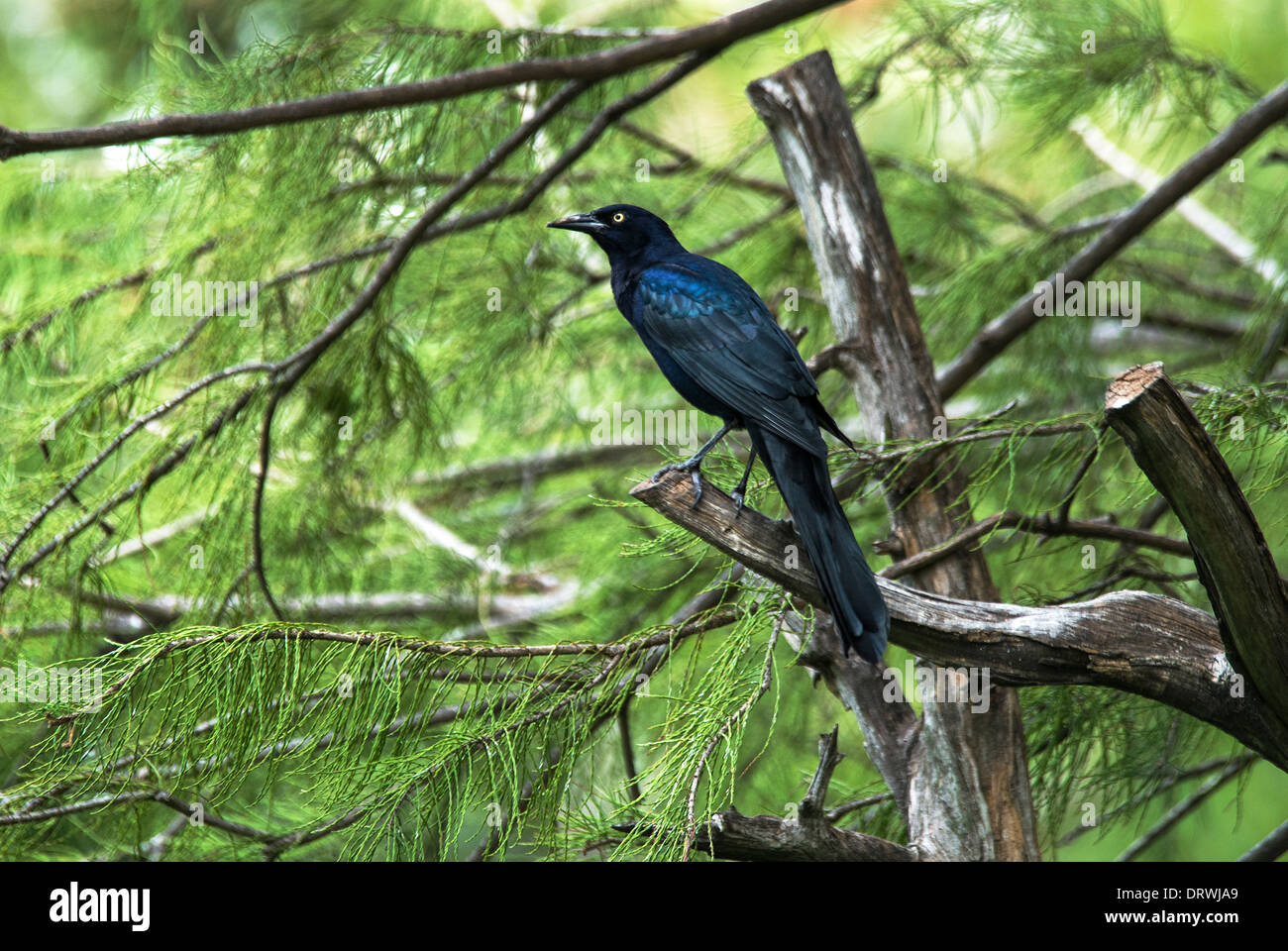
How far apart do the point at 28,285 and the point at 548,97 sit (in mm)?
1589

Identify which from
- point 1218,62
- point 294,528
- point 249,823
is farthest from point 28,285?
point 1218,62

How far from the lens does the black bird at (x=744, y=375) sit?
63.0 inches

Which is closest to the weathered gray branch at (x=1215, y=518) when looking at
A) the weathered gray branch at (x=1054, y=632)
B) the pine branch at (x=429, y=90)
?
the weathered gray branch at (x=1054, y=632)

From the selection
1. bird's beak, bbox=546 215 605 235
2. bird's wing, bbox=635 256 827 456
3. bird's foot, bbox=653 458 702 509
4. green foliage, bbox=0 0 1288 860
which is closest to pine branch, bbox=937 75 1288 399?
green foliage, bbox=0 0 1288 860

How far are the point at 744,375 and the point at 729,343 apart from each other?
12cm

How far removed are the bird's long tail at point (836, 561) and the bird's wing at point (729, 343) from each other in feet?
0.18

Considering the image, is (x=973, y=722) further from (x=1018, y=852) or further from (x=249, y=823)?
(x=249, y=823)

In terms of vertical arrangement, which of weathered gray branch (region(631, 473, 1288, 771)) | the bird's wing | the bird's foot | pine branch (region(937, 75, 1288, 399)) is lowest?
weathered gray branch (region(631, 473, 1288, 771))

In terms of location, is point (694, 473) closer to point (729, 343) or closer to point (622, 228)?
point (729, 343)

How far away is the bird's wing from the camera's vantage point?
1.90m

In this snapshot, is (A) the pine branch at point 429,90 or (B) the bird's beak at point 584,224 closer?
(A) the pine branch at point 429,90

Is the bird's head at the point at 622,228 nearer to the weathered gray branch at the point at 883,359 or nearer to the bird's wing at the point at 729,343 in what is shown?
the bird's wing at the point at 729,343

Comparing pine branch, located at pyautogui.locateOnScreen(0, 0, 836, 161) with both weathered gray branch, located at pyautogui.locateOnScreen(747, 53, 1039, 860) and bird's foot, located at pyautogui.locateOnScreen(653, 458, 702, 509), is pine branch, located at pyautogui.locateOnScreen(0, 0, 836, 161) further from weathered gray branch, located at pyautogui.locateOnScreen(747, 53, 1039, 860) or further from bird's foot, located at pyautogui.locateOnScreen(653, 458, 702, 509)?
bird's foot, located at pyautogui.locateOnScreen(653, 458, 702, 509)

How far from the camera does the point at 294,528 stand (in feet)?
9.41
